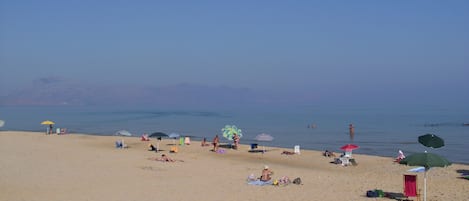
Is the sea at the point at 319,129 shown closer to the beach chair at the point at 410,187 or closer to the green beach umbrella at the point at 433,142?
the green beach umbrella at the point at 433,142

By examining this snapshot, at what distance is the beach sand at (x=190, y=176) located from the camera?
15.7m

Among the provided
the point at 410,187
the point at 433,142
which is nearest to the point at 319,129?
the point at 433,142

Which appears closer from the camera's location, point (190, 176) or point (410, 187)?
point (410, 187)

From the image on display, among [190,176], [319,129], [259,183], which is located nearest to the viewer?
[259,183]

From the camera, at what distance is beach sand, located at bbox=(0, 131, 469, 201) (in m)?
15.7

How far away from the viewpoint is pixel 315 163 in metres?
25.4

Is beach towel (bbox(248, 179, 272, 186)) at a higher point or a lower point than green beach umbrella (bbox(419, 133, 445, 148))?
lower

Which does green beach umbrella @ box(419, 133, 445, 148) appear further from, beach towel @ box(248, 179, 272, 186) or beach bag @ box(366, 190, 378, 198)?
beach towel @ box(248, 179, 272, 186)

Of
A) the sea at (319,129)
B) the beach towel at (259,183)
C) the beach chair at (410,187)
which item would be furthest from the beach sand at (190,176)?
the sea at (319,129)

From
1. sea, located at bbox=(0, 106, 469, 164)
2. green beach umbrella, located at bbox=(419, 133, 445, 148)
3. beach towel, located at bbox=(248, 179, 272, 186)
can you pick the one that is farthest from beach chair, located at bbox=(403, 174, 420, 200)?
sea, located at bbox=(0, 106, 469, 164)

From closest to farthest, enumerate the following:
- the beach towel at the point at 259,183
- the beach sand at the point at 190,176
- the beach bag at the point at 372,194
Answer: the beach bag at the point at 372,194
the beach sand at the point at 190,176
the beach towel at the point at 259,183

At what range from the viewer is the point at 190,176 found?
19.8m

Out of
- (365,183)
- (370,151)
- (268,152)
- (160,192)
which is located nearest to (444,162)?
(365,183)

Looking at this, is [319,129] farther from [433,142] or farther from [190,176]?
[433,142]
